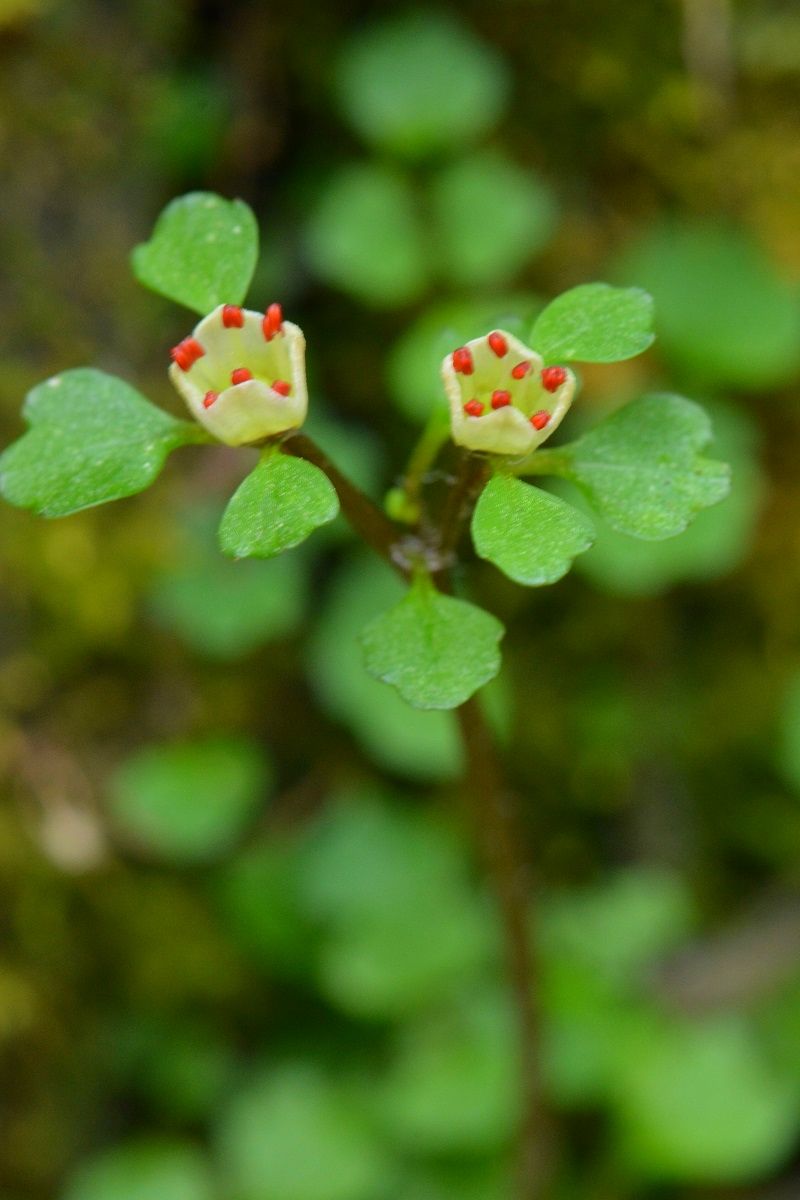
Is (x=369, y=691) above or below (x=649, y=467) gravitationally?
below

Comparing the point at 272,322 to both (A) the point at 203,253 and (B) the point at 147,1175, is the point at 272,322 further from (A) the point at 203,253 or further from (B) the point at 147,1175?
(B) the point at 147,1175

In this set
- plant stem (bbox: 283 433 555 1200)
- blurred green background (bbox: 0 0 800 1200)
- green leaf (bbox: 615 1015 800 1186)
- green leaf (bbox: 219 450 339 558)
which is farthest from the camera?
blurred green background (bbox: 0 0 800 1200)

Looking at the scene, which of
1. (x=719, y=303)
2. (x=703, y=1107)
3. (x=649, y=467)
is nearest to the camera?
(x=649, y=467)

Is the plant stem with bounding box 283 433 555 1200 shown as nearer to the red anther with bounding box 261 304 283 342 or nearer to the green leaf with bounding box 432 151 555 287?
the red anther with bounding box 261 304 283 342

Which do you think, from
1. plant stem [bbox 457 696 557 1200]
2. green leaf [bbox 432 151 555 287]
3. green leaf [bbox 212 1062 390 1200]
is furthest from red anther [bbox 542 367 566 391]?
green leaf [bbox 212 1062 390 1200]

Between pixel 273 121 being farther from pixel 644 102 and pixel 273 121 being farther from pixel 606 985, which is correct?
pixel 606 985

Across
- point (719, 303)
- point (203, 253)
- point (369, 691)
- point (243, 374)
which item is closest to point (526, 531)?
point (243, 374)

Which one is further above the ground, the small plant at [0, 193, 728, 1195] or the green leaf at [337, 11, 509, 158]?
the small plant at [0, 193, 728, 1195]

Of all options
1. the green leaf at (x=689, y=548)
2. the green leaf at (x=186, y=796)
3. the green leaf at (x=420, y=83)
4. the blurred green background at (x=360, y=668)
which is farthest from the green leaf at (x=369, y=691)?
the green leaf at (x=420, y=83)
